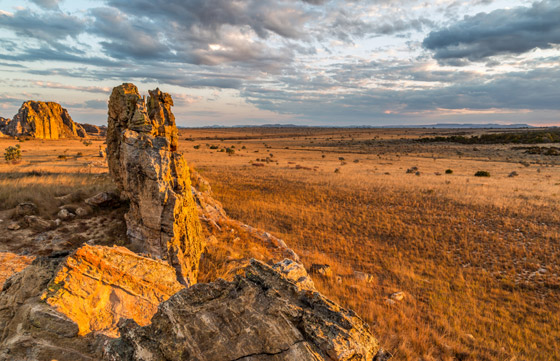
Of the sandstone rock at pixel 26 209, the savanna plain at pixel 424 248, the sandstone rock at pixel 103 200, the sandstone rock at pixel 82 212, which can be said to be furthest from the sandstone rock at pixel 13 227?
the sandstone rock at pixel 103 200

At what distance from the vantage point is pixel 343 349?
12.5 ft

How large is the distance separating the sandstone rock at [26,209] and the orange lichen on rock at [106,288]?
915cm

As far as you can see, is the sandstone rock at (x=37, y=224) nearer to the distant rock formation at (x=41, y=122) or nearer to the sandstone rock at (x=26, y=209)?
the sandstone rock at (x=26, y=209)

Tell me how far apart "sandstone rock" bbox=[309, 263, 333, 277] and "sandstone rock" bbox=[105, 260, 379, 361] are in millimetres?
8909

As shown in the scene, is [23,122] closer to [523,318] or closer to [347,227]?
[347,227]

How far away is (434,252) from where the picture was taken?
16734 mm

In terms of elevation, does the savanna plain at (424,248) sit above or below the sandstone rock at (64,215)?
below

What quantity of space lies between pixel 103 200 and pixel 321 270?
10.9m

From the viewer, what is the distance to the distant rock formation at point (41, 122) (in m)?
88.2

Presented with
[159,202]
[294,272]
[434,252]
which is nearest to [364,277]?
[434,252]

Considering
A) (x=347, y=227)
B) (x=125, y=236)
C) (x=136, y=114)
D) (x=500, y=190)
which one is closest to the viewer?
(x=125, y=236)

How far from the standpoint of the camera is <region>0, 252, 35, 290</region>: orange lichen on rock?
6.70 m

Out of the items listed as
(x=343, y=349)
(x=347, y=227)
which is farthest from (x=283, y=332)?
(x=347, y=227)

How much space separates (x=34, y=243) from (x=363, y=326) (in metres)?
11.8
